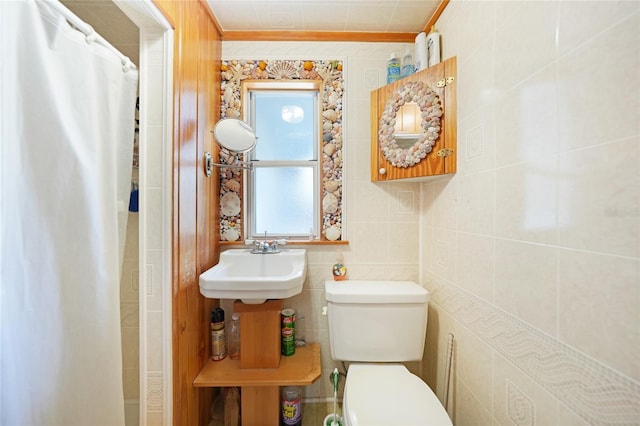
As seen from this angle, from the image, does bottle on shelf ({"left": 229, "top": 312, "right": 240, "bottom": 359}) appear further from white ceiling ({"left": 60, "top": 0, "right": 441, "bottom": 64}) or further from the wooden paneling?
white ceiling ({"left": 60, "top": 0, "right": 441, "bottom": 64})

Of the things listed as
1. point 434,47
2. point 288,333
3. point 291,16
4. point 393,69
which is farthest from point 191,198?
point 434,47

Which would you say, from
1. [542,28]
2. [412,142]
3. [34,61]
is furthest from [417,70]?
[34,61]

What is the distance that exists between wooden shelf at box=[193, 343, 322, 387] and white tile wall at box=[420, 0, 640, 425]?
0.67 m

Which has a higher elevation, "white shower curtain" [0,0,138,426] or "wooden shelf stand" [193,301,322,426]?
"white shower curtain" [0,0,138,426]

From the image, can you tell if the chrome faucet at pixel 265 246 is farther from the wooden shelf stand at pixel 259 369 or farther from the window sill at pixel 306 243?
the wooden shelf stand at pixel 259 369

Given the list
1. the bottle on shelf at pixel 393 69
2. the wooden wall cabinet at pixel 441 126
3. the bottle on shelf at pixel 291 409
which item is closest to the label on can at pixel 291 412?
the bottle on shelf at pixel 291 409

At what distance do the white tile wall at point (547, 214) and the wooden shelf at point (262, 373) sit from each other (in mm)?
673

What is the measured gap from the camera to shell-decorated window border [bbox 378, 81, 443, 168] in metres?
1.18

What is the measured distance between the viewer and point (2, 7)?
60 centimetres

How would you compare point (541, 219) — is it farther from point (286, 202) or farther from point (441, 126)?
point (286, 202)

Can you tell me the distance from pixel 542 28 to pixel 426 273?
1.12 m

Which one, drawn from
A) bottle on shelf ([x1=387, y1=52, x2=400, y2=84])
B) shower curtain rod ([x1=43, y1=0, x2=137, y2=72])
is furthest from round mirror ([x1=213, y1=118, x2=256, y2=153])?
bottle on shelf ([x1=387, y1=52, x2=400, y2=84])

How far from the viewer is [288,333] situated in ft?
4.46

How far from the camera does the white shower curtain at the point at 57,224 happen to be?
63 centimetres
